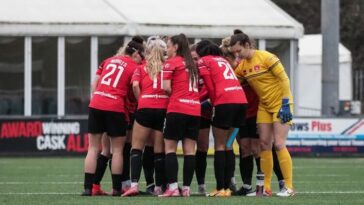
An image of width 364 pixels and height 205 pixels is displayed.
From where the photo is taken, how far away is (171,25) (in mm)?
31516

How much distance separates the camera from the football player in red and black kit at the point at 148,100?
14234 mm

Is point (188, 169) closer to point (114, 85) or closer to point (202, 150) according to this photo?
point (202, 150)

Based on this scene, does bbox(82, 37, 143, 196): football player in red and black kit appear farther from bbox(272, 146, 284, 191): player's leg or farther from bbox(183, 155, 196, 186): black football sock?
bbox(272, 146, 284, 191): player's leg

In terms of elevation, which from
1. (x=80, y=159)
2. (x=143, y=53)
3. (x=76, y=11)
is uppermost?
(x=76, y=11)

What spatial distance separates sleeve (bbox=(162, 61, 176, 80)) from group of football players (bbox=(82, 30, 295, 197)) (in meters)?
0.01

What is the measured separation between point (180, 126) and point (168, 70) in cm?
68

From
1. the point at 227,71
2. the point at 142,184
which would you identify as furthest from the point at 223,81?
the point at 142,184

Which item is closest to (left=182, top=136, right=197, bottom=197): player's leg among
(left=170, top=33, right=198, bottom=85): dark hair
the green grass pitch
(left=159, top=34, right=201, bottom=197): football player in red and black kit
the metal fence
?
(left=159, top=34, right=201, bottom=197): football player in red and black kit

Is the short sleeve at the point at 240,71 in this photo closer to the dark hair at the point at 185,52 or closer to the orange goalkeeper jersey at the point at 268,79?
the orange goalkeeper jersey at the point at 268,79

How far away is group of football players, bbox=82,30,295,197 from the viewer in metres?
14.2

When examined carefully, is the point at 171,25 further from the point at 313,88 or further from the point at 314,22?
the point at 314,22

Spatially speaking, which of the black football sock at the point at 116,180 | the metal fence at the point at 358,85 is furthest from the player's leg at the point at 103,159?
the metal fence at the point at 358,85

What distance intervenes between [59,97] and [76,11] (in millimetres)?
2305

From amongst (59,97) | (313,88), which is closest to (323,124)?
(59,97)
